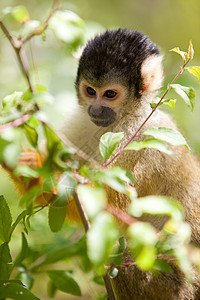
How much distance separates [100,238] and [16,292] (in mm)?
829

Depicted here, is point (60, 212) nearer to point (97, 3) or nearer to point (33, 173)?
point (33, 173)

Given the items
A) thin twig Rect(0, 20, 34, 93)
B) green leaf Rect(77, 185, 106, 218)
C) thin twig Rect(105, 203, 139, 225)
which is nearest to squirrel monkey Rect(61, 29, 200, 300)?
thin twig Rect(105, 203, 139, 225)

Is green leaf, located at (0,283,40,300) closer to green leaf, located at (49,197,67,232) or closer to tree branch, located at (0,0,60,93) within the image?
green leaf, located at (49,197,67,232)

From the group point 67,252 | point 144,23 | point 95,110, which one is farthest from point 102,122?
point 144,23

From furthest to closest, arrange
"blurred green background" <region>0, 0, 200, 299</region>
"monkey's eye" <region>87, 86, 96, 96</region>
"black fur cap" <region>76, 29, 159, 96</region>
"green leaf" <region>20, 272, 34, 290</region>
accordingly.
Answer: "blurred green background" <region>0, 0, 200, 299</region> < "monkey's eye" <region>87, 86, 96, 96</region> < "black fur cap" <region>76, 29, 159, 96</region> < "green leaf" <region>20, 272, 34, 290</region>

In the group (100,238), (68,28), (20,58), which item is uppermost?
(68,28)

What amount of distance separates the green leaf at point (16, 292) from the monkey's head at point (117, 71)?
1.64 metres

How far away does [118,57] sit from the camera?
10.1 ft

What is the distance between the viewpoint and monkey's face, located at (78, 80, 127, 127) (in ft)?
10.3

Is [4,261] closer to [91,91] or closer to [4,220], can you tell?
[4,220]

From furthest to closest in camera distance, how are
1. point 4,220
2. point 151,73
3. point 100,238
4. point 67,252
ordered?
point 151,73 → point 4,220 → point 67,252 → point 100,238

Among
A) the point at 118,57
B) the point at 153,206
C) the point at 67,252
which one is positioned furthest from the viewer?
the point at 118,57

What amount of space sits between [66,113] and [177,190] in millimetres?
1104

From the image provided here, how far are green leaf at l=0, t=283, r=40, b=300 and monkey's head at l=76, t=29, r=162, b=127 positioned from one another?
1.64 m
